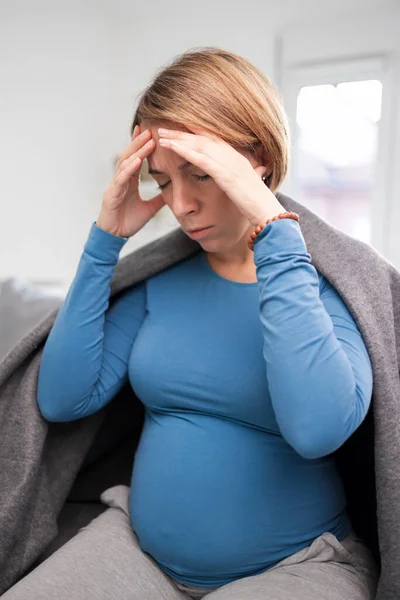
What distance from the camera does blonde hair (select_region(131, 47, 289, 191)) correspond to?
2.84 ft

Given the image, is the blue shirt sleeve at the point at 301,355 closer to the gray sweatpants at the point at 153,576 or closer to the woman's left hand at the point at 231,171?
the woman's left hand at the point at 231,171

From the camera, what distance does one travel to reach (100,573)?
0.87 meters

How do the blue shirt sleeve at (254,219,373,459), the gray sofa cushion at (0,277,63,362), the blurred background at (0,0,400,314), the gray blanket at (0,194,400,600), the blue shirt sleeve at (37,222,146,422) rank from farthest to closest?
the blurred background at (0,0,400,314) < the gray sofa cushion at (0,277,63,362) < the blue shirt sleeve at (37,222,146,422) < the gray blanket at (0,194,400,600) < the blue shirt sleeve at (254,219,373,459)

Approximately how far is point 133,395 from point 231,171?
0.54 metres

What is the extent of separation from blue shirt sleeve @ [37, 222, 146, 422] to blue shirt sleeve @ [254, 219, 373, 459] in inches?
12.1

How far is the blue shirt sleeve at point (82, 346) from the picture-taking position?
3.20 ft

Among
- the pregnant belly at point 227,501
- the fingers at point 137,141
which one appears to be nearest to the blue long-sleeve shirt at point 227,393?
the pregnant belly at point 227,501

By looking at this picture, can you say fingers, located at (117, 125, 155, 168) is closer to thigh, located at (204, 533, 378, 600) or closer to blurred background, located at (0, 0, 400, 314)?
thigh, located at (204, 533, 378, 600)

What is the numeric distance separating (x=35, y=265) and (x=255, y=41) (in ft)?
4.71

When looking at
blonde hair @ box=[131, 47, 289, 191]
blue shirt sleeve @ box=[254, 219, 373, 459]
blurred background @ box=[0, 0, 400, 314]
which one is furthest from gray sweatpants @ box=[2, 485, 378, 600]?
blurred background @ box=[0, 0, 400, 314]

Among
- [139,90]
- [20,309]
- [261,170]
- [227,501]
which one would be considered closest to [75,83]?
[139,90]

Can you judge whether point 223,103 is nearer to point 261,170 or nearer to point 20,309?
point 261,170

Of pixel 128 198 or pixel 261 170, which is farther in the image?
pixel 128 198

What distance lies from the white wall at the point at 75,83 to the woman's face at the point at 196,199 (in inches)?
73.1
